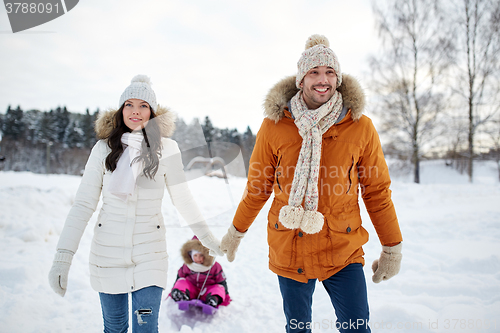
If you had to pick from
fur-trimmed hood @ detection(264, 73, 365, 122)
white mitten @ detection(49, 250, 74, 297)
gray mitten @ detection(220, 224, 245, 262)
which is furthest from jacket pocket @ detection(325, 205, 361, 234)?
white mitten @ detection(49, 250, 74, 297)

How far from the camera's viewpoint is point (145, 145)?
1.96 meters

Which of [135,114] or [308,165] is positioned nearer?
[308,165]

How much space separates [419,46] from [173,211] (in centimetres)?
1345

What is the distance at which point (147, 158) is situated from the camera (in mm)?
1935

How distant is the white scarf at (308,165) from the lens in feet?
5.57

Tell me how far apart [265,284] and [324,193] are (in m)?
2.50

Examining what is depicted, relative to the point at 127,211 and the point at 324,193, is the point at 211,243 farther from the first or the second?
the point at 324,193

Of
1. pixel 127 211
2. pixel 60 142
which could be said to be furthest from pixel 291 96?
pixel 60 142

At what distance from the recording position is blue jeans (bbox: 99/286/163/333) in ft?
5.51

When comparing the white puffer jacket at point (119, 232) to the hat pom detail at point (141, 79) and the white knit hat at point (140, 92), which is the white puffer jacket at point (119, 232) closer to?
the white knit hat at point (140, 92)

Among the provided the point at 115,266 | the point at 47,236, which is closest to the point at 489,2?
the point at 115,266

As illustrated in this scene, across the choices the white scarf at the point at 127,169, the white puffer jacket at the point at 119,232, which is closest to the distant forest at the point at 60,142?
the white scarf at the point at 127,169

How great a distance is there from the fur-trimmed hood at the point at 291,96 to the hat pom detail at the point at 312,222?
2.23 feet

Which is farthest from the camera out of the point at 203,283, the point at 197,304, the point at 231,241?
the point at 203,283
